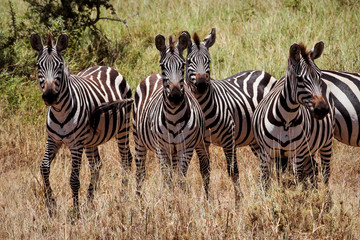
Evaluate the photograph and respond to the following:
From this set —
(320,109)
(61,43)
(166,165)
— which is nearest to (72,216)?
(166,165)

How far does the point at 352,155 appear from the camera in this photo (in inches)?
267

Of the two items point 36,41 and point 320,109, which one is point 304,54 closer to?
point 320,109

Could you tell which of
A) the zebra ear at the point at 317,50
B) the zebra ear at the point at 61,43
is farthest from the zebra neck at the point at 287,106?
the zebra ear at the point at 61,43

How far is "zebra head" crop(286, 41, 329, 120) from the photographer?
4266 mm

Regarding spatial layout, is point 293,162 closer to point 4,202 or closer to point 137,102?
point 137,102

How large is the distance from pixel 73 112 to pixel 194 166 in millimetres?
2249

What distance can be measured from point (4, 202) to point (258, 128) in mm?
3054

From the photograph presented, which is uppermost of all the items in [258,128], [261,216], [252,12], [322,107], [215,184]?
[252,12]

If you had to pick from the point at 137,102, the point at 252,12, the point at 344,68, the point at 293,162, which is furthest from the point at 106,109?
the point at 252,12

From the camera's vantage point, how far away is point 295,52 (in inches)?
175

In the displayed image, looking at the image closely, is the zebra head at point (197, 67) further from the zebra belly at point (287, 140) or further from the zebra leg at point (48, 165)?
the zebra leg at point (48, 165)

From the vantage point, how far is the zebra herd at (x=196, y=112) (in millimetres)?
4750

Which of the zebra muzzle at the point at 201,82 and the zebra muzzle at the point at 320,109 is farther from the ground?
the zebra muzzle at the point at 201,82

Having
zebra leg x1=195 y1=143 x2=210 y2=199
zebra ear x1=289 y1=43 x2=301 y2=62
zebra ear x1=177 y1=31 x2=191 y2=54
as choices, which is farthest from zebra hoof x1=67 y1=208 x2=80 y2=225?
zebra ear x1=289 y1=43 x2=301 y2=62
